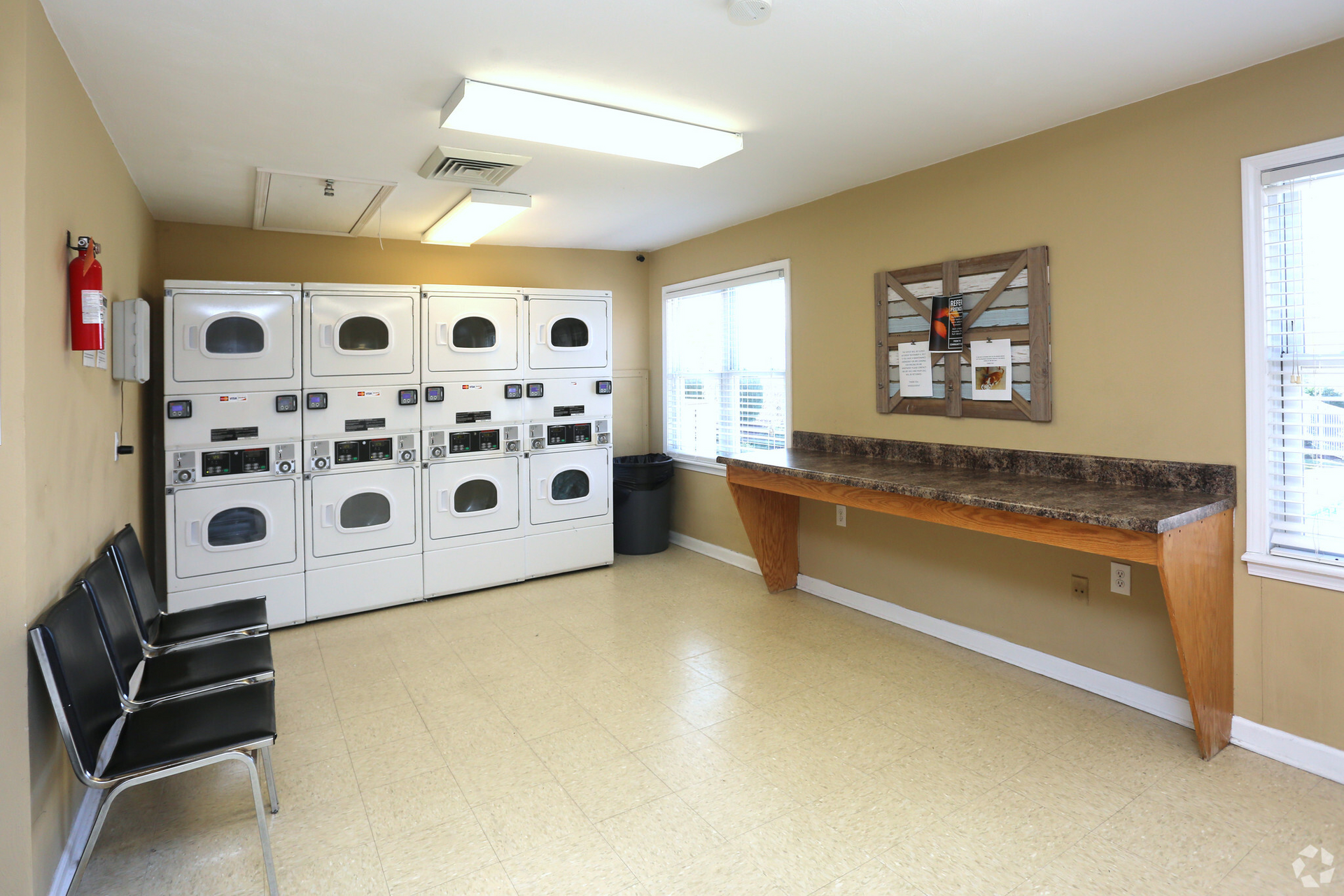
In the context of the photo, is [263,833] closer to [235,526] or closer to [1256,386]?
[235,526]

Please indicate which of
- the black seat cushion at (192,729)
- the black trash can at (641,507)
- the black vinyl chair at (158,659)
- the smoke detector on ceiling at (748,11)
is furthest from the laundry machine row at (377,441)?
the smoke detector on ceiling at (748,11)

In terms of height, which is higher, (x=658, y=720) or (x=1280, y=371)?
(x=1280, y=371)

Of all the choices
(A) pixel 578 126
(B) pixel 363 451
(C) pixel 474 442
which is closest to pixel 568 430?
(C) pixel 474 442

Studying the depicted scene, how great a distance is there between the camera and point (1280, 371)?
267cm

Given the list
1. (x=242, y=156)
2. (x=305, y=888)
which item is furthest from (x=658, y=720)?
(x=242, y=156)

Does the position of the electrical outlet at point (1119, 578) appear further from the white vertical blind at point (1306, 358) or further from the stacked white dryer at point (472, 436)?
the stacked white dryer at point (472, 436)

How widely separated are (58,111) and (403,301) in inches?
94.4

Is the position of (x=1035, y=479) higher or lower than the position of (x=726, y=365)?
lower

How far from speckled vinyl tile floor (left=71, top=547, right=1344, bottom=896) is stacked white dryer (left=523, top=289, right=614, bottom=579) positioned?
4.93 feet

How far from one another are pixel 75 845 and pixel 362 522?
2492 millimetres

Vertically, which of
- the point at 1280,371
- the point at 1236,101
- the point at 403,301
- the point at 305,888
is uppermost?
the point at 1236,101

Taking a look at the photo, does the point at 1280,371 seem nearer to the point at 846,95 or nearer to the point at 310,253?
the point at 846,95

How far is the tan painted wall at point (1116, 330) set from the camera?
2656 millimetres

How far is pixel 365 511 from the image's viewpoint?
183 inches
